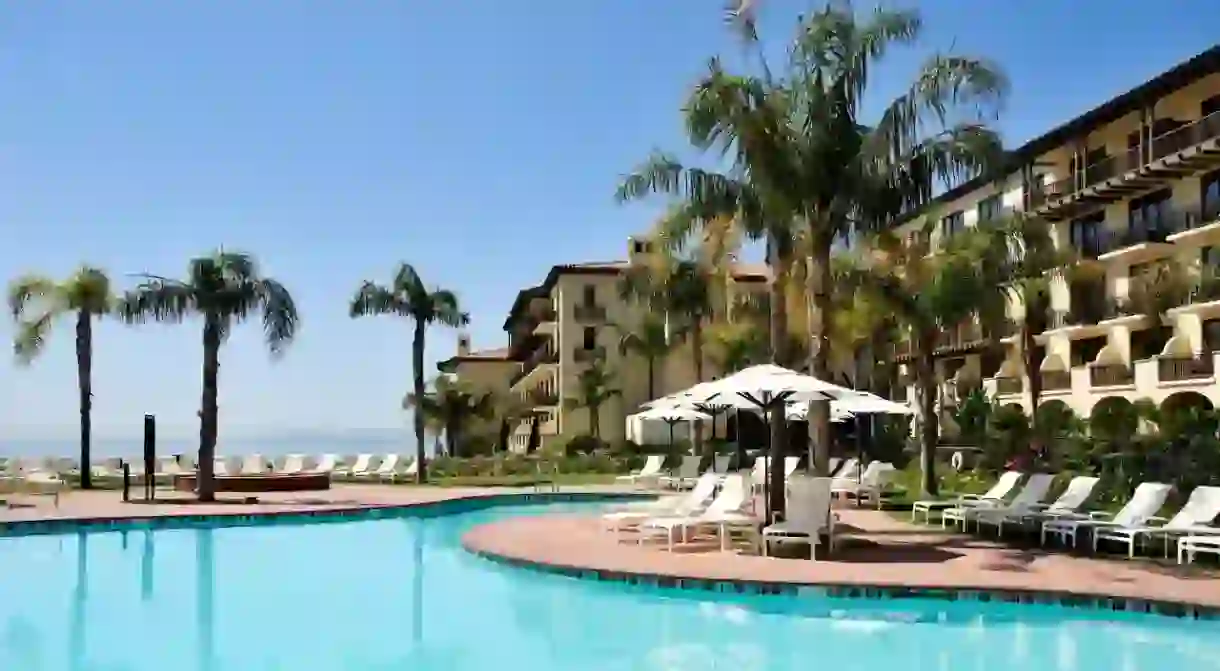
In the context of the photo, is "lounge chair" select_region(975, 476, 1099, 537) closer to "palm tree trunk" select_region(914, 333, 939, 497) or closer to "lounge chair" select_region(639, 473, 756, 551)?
"lounge chair" select_region(639, 473, 756, 551)

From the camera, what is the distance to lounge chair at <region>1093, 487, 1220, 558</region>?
47.1ft

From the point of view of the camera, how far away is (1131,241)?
3641 cm

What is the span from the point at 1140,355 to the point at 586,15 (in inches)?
945

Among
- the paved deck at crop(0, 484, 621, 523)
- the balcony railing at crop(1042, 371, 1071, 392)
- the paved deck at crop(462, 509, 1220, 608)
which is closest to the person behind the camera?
the paved deck at crop(462, 509, 1220, 608)

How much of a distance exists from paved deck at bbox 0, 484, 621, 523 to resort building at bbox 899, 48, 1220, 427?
13.5 meters

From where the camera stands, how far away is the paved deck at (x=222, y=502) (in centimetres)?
2366

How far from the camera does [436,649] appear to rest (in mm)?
11523

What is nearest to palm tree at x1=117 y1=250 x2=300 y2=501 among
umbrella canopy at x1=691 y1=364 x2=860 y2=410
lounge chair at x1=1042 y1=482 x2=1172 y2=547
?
umbrella canopy at x1=691 y1=364 x2=860 y2=410

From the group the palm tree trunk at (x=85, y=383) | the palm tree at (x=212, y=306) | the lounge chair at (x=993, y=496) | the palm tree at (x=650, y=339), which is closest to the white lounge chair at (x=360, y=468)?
the palm tree trunk at (x=85, y=383)

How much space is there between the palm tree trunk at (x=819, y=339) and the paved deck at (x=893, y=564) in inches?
52.5

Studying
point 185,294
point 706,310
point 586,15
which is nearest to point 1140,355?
point 706,310

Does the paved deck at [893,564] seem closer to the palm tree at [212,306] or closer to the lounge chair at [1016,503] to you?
the lounge chair at [1016,503]

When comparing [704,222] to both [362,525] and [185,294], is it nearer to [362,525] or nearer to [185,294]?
[362,525]

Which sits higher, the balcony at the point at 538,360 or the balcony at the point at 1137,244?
the balcony at the point at 1137,244
